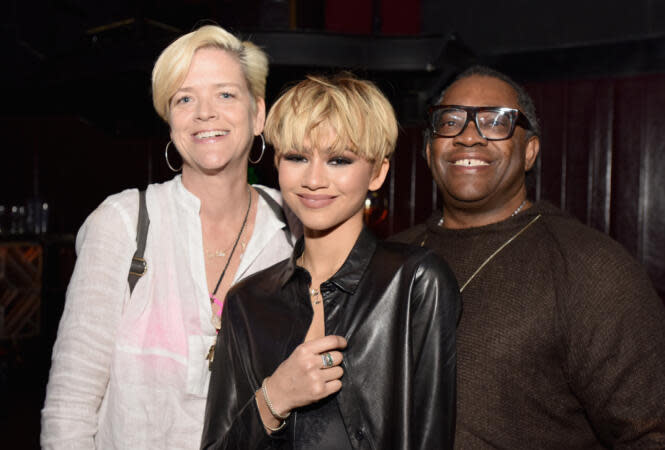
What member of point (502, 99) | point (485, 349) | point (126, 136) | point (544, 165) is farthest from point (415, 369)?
point (126, 136)

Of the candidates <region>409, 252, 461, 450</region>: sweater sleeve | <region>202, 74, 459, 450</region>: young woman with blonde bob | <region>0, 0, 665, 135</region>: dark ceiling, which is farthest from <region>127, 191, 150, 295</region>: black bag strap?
<region>0, 0, 665, 135</region>: dark ceiling

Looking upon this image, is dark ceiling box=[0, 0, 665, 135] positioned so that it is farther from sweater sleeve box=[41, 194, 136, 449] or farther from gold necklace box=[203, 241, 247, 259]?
sweater sleeve box=[41, 194, 136, 449]

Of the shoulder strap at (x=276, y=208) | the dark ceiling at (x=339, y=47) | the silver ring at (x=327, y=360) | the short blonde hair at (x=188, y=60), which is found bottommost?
the silver ring at (x=327, y=360)

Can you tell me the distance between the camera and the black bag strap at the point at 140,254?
148cm

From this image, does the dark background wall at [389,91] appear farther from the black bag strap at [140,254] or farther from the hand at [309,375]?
the hand at [309,375]

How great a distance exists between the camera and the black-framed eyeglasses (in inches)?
61.6

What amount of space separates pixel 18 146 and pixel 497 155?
716 centimetres

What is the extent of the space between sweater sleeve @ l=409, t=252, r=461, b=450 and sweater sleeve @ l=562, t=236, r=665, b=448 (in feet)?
1.22

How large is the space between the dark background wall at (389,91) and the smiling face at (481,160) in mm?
2738

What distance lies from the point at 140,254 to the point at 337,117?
0.68 m

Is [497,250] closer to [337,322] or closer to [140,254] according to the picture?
[337,322]

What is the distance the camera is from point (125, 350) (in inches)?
57.3

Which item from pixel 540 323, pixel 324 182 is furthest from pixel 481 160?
pixel 324 182

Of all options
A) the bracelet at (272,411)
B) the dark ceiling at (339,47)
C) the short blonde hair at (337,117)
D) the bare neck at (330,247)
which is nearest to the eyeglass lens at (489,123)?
the short blonde hair at (337,117)
